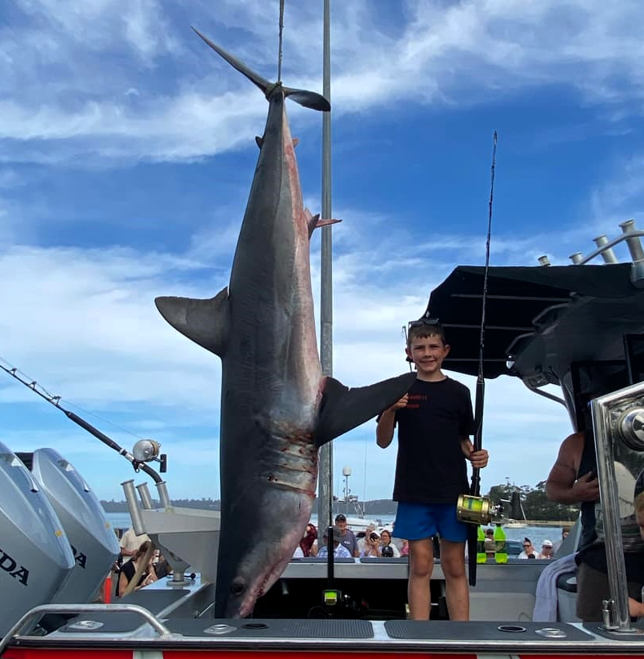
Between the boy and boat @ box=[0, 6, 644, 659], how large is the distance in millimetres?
464

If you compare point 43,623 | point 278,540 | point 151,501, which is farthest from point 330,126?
point 43,623

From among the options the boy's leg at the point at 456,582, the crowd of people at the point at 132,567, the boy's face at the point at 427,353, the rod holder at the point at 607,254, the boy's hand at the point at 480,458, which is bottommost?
the crowd of people at the point at 132,567

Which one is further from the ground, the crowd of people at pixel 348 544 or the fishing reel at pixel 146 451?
the fishing reel at pixel 146 451

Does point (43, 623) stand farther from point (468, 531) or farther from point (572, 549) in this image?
point (572, 549)

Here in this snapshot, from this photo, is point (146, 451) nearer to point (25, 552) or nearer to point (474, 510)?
point (25, 552)

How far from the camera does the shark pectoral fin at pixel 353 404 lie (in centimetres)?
263

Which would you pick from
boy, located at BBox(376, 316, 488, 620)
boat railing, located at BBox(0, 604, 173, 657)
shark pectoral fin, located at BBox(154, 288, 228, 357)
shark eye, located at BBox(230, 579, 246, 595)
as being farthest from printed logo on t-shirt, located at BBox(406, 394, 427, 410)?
boat railing, located at BBox(0, 604, 173, 657)

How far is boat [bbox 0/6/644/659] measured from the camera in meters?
1.64

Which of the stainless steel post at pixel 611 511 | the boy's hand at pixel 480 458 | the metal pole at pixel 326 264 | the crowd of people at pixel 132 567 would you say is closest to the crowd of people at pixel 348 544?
the metal pole at pixel 326 264

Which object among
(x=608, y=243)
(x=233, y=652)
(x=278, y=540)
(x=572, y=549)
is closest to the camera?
(x=233, y=652)

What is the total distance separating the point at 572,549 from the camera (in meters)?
4.33

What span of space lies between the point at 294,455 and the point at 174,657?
1132 millimetres

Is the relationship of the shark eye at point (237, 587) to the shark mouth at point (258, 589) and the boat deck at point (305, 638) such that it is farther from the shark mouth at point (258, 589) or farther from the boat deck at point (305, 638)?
the boat deck at point (305, 638)

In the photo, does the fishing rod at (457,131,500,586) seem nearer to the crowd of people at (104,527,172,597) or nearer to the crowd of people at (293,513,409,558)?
the crowd of people at (293,513,409,558)
